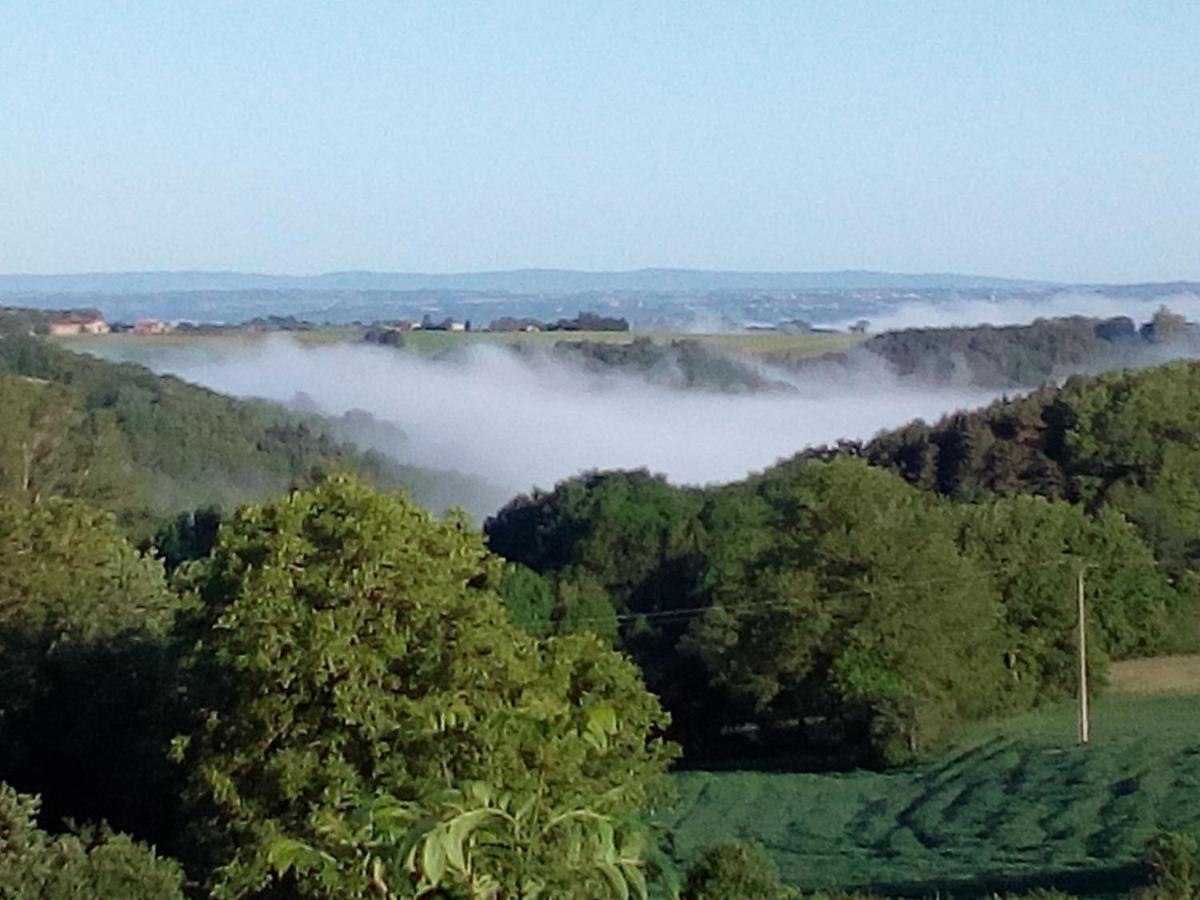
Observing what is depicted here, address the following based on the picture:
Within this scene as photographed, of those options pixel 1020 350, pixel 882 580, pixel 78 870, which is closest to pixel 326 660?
A: pixel 78 870

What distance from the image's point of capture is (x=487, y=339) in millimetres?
154375

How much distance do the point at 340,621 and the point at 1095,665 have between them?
34.5 meters

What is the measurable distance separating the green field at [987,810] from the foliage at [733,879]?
288 inches

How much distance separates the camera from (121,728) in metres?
21.9

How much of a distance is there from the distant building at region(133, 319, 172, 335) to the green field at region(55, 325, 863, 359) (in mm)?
2911

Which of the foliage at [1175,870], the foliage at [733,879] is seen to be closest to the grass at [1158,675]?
the foliage at [733,879]

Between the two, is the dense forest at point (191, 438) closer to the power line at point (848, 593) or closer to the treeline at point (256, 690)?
the power line at point (848, 593)

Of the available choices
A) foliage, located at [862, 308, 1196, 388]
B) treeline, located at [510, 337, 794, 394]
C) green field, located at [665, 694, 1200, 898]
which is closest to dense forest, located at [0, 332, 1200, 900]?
green field, located at [665, 694, 1200, 898]

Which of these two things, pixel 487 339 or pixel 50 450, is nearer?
pixel 50 450

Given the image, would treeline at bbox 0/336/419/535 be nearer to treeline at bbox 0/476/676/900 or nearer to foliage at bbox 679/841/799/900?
treeline at bbox 0/476/676/900

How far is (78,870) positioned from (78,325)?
129251 mm

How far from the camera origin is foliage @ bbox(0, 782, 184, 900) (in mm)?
12789

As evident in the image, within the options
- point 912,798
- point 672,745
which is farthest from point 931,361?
point 672,745

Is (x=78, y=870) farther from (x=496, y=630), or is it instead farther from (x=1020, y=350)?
(x=1020, y=350)
